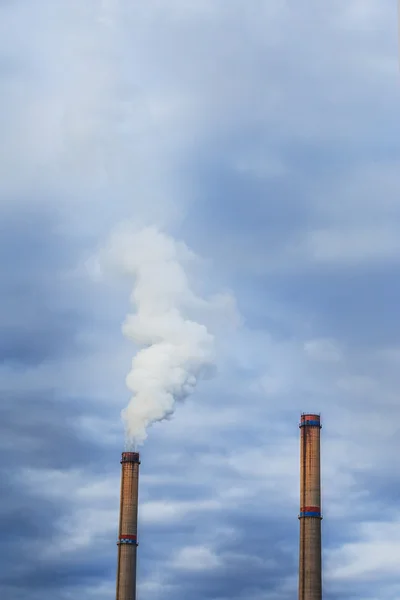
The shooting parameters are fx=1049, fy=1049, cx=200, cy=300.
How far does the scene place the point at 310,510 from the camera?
7969cm

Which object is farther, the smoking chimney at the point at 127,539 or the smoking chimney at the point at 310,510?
the smoking chimney at the point at 127,539

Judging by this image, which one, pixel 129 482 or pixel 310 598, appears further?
pixel 129 482

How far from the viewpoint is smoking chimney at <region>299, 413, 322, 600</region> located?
77.5 m

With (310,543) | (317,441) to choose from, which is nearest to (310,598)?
(310,543)

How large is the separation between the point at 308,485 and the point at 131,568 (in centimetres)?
1540

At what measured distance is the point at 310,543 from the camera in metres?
78.4

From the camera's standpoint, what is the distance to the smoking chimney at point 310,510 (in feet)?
254

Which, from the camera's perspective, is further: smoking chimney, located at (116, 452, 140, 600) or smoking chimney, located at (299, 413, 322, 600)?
smoking chimney, located at (116, 452, 140, 600)

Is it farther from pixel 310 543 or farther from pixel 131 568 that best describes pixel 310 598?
pixel 131 568

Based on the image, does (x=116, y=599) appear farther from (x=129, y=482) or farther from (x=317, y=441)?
(x=317, y=441)

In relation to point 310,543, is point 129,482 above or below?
above

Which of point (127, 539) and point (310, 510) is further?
point (127, 539)

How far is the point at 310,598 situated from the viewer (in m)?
77.8

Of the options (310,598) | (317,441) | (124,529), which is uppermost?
(317,441)
